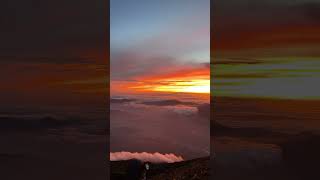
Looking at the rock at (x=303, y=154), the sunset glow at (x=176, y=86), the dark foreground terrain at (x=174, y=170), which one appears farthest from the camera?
the sunset glow at (x=176, y=86)

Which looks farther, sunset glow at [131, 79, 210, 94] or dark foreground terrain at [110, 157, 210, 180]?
sunset glow at [131, 79, 210, 94]

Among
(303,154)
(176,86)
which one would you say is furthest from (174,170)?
(303,154)

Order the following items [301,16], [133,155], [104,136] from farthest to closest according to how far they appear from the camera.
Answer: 1. [133,155]
2. [104,136]
3. [301,16]

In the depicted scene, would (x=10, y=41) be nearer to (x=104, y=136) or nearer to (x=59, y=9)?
(x=59, y=9)

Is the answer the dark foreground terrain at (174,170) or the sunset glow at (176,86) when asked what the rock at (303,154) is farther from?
the sunset glow at (176,86)

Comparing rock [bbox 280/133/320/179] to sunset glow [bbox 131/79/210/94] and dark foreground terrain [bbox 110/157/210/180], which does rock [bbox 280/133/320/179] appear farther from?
sunset glow [bbox 131/79/210/94]

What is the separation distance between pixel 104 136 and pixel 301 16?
1.75 meters

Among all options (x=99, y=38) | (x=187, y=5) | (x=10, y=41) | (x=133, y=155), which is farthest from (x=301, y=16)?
(x=10, y=41)

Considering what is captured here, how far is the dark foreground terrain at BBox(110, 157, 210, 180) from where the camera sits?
4.05 m

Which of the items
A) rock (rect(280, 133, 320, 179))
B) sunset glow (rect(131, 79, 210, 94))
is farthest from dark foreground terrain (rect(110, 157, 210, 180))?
rock (rect(280, 133, 320, 179))

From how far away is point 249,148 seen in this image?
10.9 feet

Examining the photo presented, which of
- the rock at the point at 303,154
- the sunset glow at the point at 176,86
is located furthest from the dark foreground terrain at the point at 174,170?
the rock at the point at 303,154

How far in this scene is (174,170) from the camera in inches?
162

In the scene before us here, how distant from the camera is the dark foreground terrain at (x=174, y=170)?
4055 millimetres
